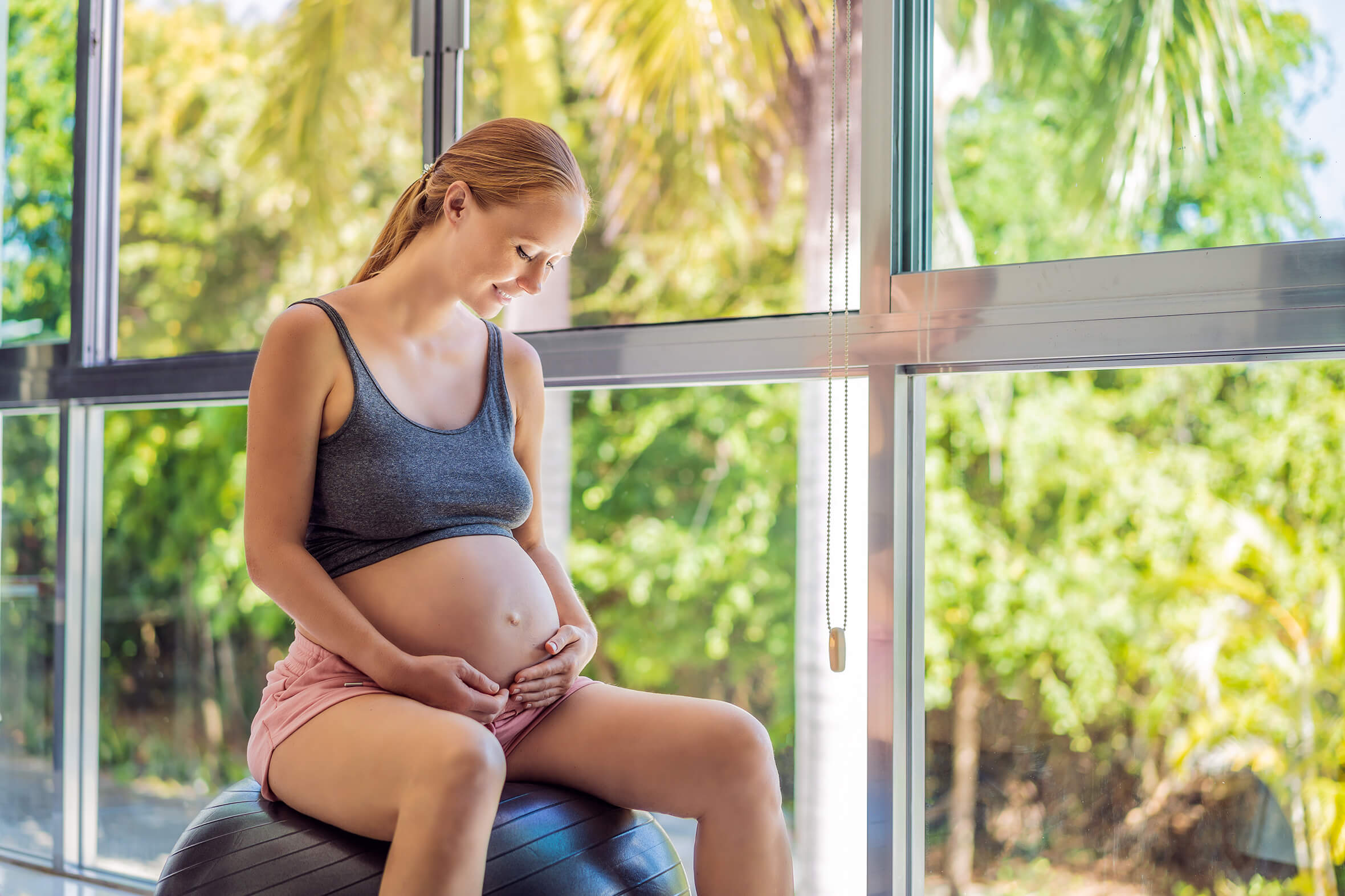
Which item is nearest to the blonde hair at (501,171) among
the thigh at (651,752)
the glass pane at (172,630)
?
the thigh at (651,752)

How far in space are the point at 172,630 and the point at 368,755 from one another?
2.02 meters

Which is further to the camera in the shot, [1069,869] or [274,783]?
[1069,869]

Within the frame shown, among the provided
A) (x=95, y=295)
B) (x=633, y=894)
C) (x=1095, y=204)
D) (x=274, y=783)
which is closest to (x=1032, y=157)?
(x=1095, y=204)

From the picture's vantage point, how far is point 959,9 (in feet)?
5.06

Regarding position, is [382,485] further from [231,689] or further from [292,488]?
[231,689]

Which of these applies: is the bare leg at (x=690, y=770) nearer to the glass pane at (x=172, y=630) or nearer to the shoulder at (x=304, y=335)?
the shoulder at (x=304, y=335)

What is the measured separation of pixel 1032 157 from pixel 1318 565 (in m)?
0.67

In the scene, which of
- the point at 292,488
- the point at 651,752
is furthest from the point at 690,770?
the point at 292,488

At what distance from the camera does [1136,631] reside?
149cm

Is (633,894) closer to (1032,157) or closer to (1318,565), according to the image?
(1318,565)

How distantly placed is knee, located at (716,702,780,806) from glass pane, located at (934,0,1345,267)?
75 centimetres

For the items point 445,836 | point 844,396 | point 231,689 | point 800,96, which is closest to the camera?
point 445,836

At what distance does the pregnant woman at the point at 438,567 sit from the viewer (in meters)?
1.13

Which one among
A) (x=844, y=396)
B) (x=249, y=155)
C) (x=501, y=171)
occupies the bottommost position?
(x=844, y=396)
